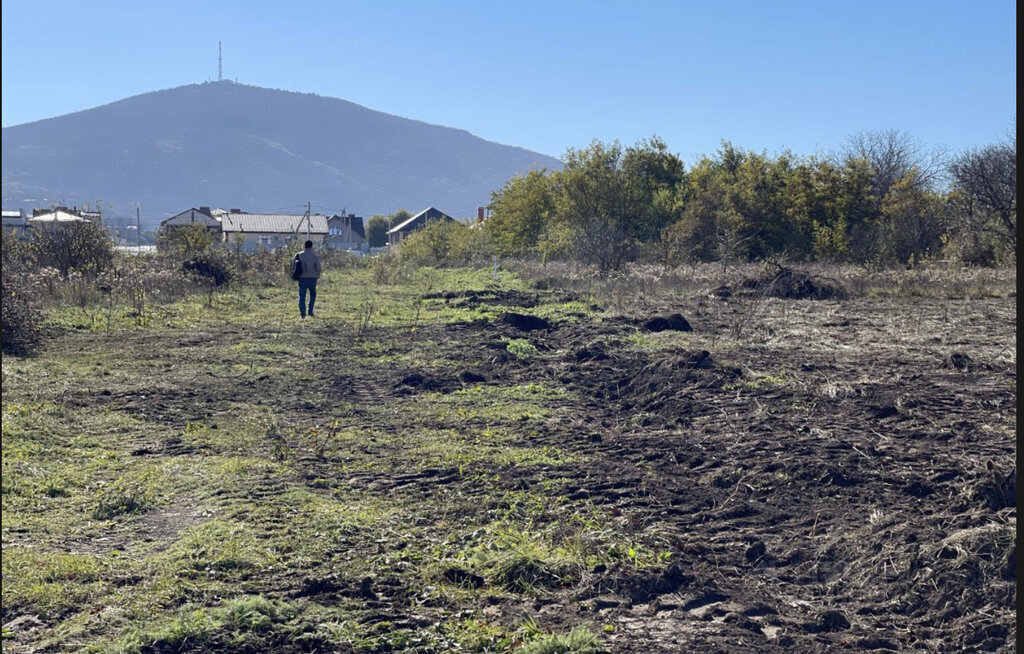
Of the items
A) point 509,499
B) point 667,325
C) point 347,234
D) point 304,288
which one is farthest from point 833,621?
point 347,234

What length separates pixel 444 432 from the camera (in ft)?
30.2

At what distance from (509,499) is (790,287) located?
18762 mm

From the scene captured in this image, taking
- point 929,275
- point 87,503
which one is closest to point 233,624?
point 87,503

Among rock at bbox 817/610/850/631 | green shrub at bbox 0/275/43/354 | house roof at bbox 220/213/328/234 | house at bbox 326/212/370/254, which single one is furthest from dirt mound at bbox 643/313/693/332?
house at bbox 326/212/370/254

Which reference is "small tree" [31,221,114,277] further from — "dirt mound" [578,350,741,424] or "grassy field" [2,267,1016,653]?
"dirt mound" [578,350,741,424]

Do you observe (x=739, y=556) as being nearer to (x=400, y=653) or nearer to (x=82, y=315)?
(x=400, y=653)

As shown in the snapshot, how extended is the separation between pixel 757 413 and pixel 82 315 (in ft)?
41.8

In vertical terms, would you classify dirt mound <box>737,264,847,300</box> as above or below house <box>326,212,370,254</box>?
below

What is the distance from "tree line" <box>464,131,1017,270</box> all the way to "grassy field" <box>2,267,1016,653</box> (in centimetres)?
1953

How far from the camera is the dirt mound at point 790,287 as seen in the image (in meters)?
23.8

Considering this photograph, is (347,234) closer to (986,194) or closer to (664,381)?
(986,194)

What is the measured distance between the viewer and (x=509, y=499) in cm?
682

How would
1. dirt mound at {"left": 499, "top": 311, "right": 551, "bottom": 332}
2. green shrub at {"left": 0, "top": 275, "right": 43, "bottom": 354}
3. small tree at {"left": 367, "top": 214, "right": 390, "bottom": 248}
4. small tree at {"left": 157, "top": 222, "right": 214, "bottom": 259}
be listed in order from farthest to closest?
small tree at {"left": 367, "top": 214, "right": 390, "bottom": 248} < small tree at {"left": 157, "top": 222, "right": 214, "bottom": 259} < dirt mound at {"left": 499, "top": 311, "right": 551, "bottom": 332} < green shrub at {"left": 0, "top": 275, "right": 43, "bottom": 354}

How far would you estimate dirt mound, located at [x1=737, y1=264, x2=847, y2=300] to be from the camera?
2378 cm
